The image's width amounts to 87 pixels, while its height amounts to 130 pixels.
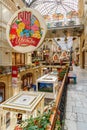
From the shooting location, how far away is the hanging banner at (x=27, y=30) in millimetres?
4473

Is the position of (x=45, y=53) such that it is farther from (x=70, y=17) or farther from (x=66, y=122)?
(x=66, y=122)

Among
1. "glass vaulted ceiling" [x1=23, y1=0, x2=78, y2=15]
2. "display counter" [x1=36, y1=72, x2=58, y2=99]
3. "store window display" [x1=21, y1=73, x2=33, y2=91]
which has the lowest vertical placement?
"store window display" [x1=21, y1=73, x2=33, y2=91]

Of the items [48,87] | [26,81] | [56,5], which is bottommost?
[26,81]

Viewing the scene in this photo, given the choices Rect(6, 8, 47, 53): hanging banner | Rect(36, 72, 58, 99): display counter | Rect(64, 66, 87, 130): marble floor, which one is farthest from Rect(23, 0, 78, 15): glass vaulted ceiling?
Rect(64, 66, 87, 130): marble floor

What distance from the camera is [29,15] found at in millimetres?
4566

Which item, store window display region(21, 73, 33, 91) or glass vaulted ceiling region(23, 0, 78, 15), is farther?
glass vaulted ceiling region(23, 0, 78, 15)

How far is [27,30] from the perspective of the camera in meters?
4.50

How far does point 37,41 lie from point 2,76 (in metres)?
9.39

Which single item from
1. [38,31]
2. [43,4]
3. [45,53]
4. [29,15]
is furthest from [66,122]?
[45,53]

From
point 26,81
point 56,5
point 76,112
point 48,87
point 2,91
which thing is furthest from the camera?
point 56,5

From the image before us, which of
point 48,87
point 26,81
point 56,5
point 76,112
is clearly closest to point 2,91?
point 48,87

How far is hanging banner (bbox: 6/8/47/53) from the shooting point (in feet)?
14.7

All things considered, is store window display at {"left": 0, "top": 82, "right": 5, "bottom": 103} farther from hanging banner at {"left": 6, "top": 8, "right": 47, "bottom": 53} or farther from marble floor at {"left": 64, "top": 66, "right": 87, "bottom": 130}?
hanging banner at {"left": 6, "top": 8, "right": 47, "bottom": 53}

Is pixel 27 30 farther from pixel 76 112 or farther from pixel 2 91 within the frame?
pixel 2 91
